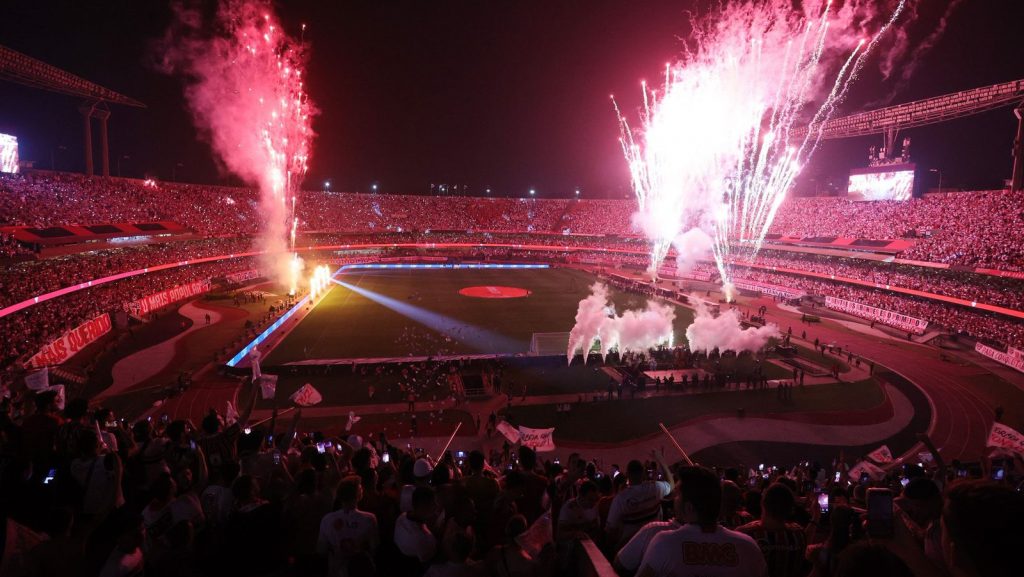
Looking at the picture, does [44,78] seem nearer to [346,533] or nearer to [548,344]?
[548,344]

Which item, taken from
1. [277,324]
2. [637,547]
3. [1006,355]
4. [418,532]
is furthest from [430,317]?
A: [637,547]

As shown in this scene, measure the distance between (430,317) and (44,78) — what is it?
32.7 meters

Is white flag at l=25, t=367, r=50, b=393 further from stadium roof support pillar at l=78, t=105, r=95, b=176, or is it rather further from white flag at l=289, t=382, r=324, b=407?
stadium roof support pillar at l=78, t=105, r=95, b=176

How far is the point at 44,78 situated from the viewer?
38.5m

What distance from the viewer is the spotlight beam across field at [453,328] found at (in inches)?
Answer: 1257

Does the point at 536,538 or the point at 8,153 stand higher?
the point at 8,153

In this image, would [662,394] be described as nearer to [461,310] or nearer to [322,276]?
[461,310]

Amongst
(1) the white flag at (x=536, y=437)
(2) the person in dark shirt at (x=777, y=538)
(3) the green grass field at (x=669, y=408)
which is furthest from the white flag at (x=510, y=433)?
(2) the person in dark shirt at (x=777, y=538)

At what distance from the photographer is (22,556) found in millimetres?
3609

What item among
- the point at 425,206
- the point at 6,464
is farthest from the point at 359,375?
the point at 425,206

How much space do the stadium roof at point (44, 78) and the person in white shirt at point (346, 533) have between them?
45.5 meters

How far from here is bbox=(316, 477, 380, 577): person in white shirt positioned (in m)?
4.30

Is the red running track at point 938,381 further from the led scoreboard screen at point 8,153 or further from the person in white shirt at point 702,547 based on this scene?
the led scoreboard screen at point 8,153

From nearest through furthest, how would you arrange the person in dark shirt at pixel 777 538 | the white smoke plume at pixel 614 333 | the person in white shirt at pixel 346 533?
the person in dark shirt at pixel 777 538 → the person in white shirt at pixel 346 533 → the white smoke plume at pixel 614 333
